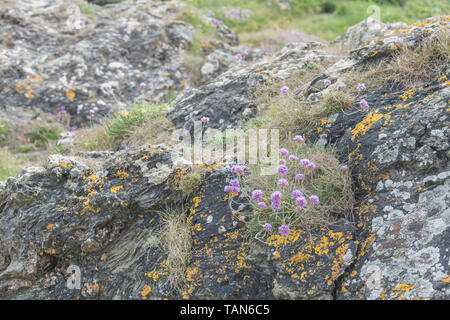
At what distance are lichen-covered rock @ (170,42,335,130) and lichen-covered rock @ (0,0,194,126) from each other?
6.57 feet

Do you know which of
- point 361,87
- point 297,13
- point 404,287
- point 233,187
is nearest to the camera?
point 404,287

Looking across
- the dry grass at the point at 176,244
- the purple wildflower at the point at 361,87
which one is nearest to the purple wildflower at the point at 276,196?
the dry grass at the point at 176,244

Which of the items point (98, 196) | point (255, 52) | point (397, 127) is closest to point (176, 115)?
point (98, 196)

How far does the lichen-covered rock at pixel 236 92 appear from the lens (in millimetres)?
5219

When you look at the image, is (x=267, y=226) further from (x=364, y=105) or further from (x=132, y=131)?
(x=132, y=131)

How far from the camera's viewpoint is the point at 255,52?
880cm

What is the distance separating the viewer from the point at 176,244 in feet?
11.0

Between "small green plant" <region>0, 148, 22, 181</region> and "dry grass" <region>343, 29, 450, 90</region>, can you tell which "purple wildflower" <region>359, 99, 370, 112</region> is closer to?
"dry grass" <region>343, 29, 450, 90</region>

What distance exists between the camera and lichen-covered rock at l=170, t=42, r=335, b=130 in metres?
5.22

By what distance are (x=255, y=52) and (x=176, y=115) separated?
13.1ft

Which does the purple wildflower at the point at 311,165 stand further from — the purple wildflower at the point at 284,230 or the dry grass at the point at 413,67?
the dry grass at the point at 413,67

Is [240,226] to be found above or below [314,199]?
below

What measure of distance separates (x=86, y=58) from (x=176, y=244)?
5934mm

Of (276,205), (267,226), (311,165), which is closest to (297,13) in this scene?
(311,165)
